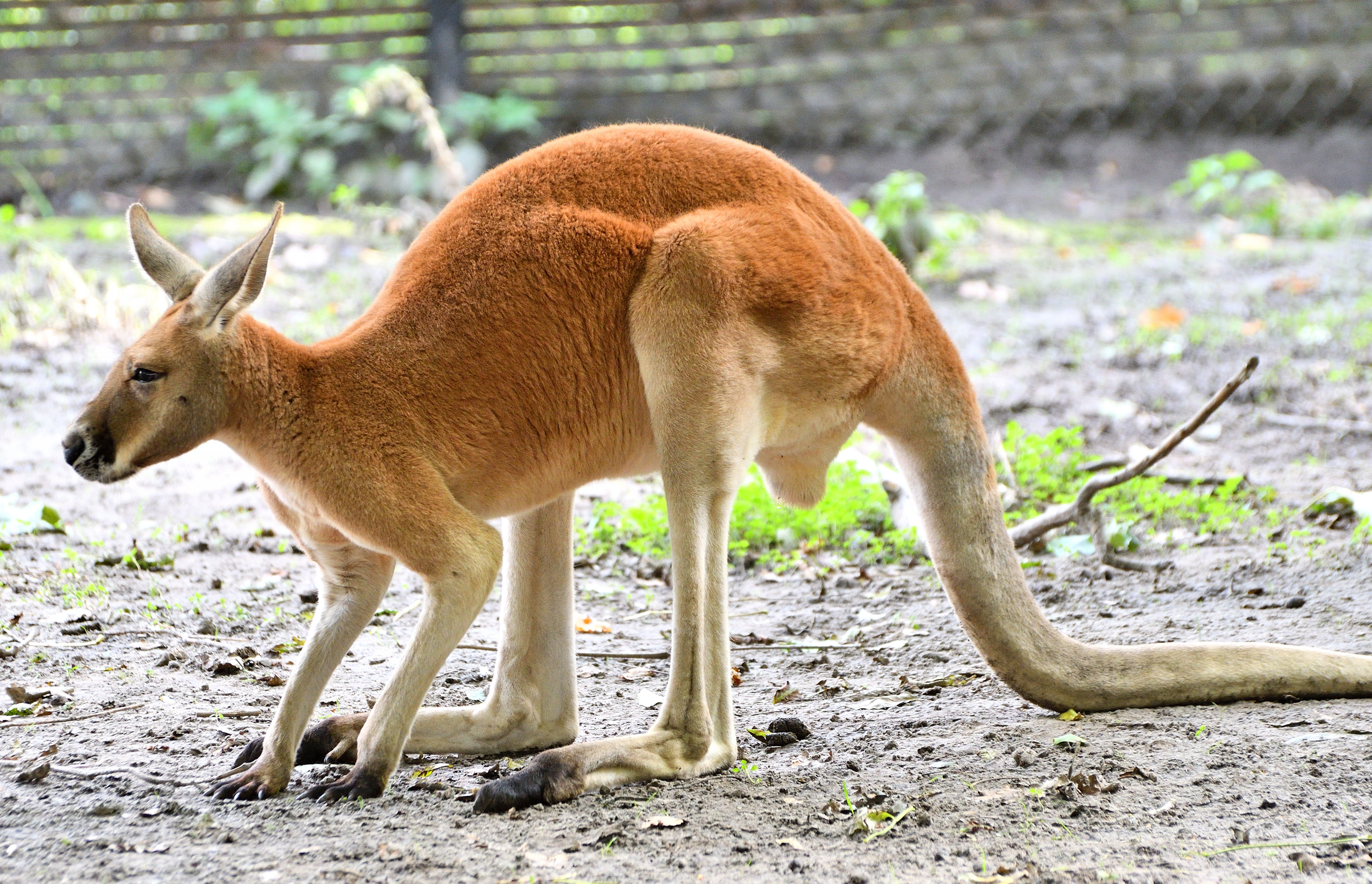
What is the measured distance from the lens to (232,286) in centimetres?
267

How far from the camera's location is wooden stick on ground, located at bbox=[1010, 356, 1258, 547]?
139 inches

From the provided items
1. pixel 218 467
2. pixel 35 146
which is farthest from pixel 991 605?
pixel 35 146

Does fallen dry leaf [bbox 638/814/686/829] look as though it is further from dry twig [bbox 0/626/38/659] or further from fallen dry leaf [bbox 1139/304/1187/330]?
fallen dry leaf [bbox 1139/304/1187/330]

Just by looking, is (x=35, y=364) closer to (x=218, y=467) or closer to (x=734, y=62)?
(x=218, y=467)

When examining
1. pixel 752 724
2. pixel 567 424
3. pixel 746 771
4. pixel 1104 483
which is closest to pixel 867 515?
pixel 1104 483

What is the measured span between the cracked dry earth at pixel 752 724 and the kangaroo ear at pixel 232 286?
1001 mm

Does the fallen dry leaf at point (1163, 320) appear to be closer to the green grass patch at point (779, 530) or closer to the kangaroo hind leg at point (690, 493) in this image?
the green grass patch at point (779, 530)

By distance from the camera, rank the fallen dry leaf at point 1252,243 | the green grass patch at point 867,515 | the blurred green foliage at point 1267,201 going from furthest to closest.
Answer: the blurred green foliage at point 1267,201, the fallen dry leaf at point 1252,243, the green grass patch at point 867,515

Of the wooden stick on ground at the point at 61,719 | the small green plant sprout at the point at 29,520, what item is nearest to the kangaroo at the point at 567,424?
the wooden stick on ground at the point at 61,719

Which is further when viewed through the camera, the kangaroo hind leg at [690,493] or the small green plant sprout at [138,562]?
the small green plant sprout at [138,562]

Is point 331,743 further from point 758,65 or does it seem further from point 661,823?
point 758,65

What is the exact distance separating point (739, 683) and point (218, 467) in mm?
2819

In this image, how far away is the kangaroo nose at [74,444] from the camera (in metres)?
2.61

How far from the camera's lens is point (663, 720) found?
295 cm
